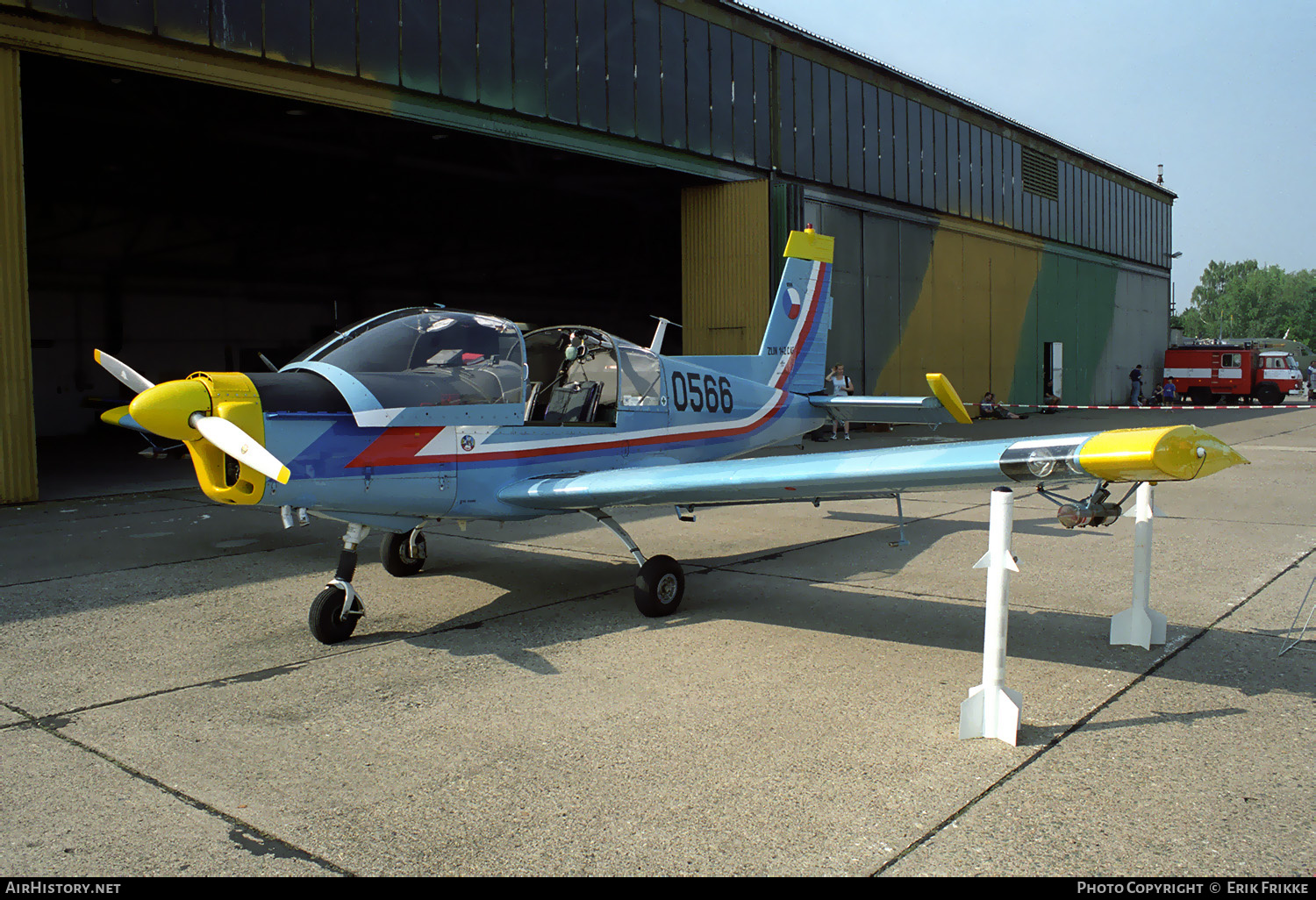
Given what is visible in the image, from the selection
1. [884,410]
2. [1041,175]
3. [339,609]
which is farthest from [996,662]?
[1041,175]

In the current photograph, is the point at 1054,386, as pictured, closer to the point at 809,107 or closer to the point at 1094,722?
the point at 809,107

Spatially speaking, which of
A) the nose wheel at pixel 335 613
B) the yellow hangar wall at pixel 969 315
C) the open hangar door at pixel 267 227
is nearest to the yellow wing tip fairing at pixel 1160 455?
the nose wheel at pixel 335 613

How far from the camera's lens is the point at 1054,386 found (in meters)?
31.9

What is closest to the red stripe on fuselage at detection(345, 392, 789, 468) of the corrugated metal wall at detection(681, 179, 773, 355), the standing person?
the corrugated metal wall at detection(681, 179, 773, 355)

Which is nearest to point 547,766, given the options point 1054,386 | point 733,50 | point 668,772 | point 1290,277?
point 668,772

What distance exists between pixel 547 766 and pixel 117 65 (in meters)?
11.4

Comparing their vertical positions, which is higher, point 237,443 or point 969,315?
point 969,315

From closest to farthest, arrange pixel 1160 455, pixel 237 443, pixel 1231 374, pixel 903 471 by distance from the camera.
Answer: pixel 1160 455
pixel 237 443
pixel 903 471
pixel 1231 374

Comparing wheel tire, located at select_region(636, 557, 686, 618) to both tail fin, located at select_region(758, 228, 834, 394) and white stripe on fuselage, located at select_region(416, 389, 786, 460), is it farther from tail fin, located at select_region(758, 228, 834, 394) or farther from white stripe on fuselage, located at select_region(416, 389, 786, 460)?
tail fin, located at select_region(758, 228, 834, 394)

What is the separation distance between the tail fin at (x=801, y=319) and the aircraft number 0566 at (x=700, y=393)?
143cm

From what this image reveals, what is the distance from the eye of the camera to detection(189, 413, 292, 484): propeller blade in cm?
427

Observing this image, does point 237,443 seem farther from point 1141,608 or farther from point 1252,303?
point 1252,303

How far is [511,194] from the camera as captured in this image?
917 inches

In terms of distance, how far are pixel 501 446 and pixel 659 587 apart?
142 cm
